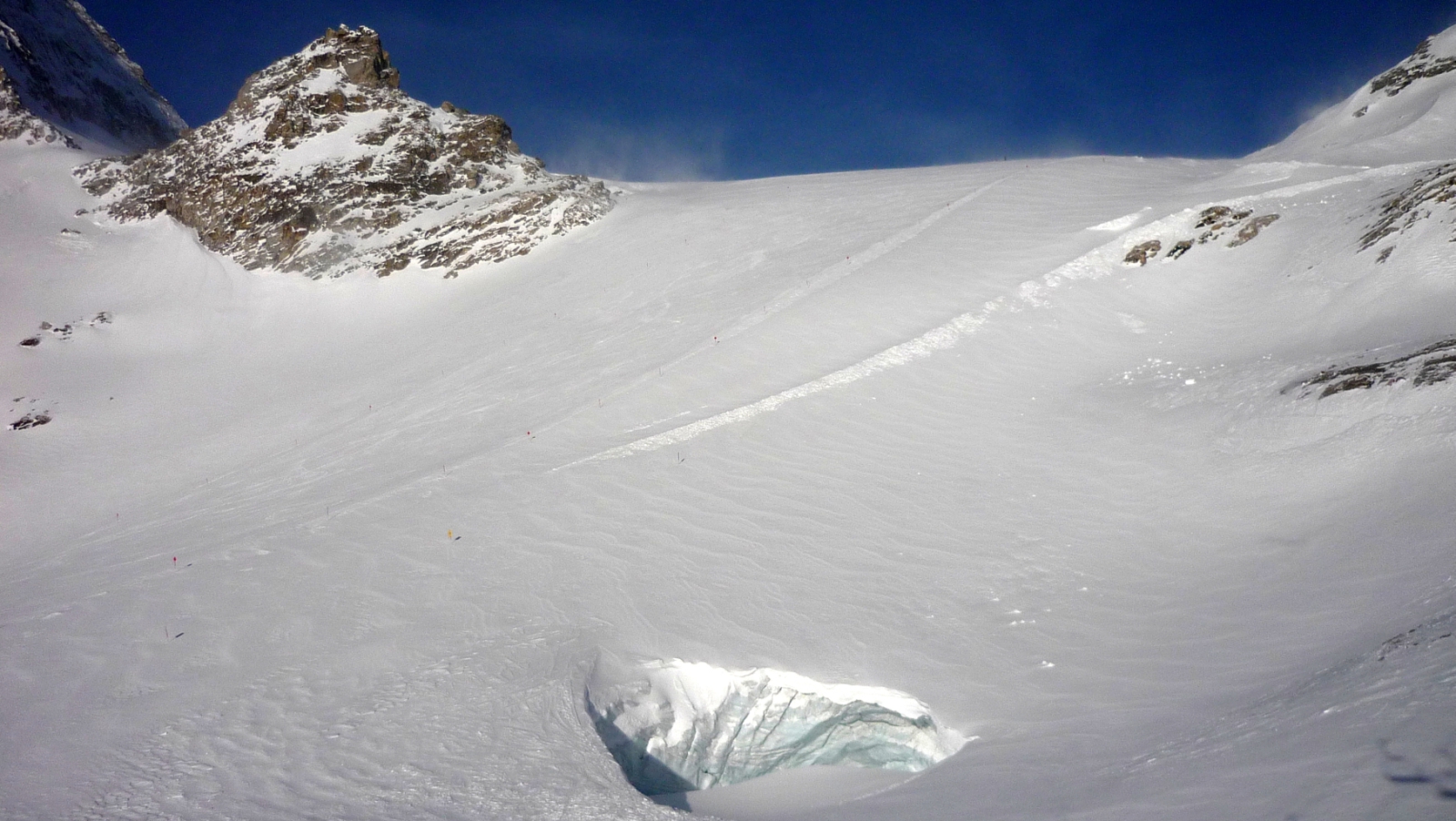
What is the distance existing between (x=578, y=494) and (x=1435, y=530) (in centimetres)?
1136

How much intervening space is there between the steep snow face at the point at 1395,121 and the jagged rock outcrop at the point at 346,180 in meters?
29.0

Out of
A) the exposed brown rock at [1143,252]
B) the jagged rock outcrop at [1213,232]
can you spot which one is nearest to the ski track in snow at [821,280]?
the exposed brown rock at [1143,252]

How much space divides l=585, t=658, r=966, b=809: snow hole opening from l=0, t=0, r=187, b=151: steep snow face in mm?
58688

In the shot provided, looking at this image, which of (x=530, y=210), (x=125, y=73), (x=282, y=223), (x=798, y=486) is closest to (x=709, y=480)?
(x=798, y=486)

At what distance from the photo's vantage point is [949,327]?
18.8 metres

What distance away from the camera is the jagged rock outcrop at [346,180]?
1442 inches

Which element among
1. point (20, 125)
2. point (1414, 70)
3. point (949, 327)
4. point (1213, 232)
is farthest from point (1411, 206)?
point (20, 125)

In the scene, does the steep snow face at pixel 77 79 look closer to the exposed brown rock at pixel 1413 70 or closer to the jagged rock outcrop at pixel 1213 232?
the jagged rock outcrop at pixel 1213 232

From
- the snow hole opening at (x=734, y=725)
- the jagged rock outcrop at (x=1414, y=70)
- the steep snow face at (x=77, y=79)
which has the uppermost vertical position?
the steep snow face at (x=77, y=79)

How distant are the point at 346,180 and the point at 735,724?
39884mm

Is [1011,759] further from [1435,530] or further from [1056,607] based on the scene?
[1435,530]

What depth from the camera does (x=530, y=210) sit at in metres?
37.5

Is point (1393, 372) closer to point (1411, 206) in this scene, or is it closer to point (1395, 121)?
point (1411, 206)

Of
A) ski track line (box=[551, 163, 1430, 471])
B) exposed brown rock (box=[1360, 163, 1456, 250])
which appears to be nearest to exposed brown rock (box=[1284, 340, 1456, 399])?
exposed brown rock (box=[1360, 163, 1456, 250])
